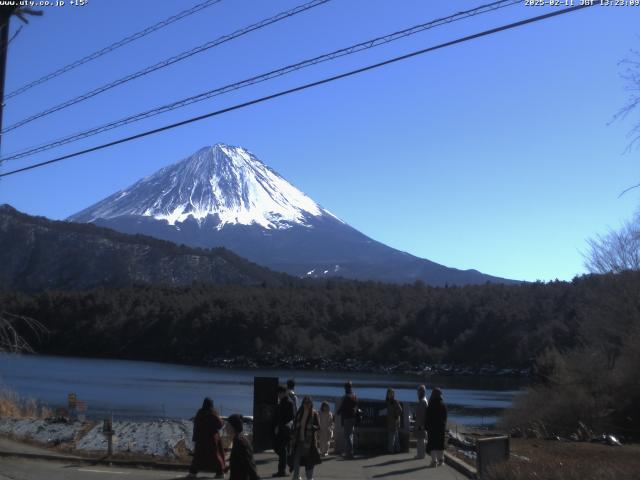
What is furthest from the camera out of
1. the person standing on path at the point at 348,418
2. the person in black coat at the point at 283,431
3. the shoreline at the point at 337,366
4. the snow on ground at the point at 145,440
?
the shoreline at the point at 337,366

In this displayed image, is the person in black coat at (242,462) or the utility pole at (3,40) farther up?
the utility pole at (3,40)

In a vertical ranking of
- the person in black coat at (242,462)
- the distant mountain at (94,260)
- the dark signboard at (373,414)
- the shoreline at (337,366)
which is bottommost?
the person in black coat at (242,462)

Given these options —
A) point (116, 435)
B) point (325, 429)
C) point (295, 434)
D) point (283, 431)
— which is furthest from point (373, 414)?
point (116, 435)

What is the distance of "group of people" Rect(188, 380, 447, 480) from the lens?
35.4 feet

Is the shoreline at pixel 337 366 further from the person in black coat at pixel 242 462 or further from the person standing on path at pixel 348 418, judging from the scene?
the person in black coat at pixel 242 462

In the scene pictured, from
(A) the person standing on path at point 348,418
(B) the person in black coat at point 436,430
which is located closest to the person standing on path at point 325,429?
(A) the person standing on path at point 348,418

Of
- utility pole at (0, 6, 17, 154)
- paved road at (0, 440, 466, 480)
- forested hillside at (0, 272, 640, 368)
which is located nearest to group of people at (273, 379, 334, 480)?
paved road at (0, 440, 466, 480)

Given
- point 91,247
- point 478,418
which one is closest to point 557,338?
point 478,418

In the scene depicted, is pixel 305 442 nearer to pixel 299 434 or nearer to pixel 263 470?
pixel 299 434

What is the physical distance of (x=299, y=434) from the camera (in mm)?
13023

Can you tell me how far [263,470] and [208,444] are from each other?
1589 mm

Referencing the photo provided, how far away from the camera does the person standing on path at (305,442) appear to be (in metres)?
12.9

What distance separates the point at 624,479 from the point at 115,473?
8.11m

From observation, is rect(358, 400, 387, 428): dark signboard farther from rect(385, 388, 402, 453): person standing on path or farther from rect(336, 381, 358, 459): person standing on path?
rect(336, 381, 358, 459): person standing on path
